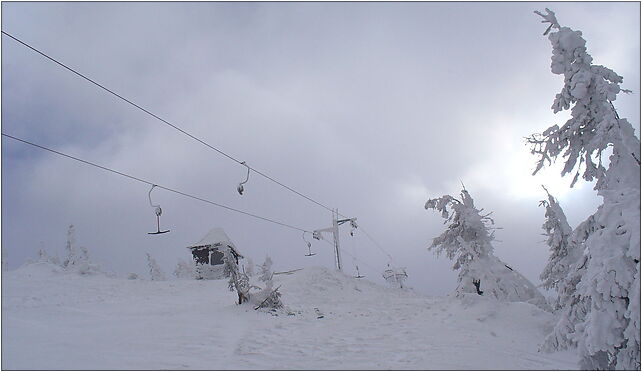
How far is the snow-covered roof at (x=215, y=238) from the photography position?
4200 centimetres

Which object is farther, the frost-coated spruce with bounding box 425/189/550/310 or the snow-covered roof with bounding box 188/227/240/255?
the snow-covered roof with bounding box 188/227/240/255

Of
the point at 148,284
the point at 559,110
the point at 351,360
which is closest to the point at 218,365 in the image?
the point at 351,360

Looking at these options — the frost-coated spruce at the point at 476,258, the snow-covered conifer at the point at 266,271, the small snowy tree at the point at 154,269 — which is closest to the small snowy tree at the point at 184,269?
the small snowy tree at the point at 154,269

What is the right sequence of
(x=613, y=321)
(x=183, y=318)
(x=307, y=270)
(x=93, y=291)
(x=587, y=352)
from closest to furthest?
(x=613, y=321), (x=587, y=352), (x=183, y=318), (x=93, y=291), (x=307, y=270)

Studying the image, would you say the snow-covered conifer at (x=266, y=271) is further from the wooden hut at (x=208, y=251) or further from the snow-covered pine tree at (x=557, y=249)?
the wooden hut at (x=208, y=251)

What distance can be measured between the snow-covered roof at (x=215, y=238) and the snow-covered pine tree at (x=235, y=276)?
71.2 ft

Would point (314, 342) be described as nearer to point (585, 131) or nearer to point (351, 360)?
point (351, 360)

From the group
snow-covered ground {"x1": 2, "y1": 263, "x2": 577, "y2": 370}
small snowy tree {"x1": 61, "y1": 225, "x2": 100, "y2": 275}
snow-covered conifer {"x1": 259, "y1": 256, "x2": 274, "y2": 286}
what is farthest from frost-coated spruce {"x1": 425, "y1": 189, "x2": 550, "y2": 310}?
small snowy tree {"x1": 61, "y1": 225, "x2": 100, "y2": 275}

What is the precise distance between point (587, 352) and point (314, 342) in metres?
7.74

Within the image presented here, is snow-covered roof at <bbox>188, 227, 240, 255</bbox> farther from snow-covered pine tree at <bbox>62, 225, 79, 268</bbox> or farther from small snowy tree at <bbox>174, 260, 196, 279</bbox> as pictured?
snow-covered pine tree at <bbox>62, 225, 79, 268</bbox>

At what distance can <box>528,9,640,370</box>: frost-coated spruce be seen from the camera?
7.94 meters

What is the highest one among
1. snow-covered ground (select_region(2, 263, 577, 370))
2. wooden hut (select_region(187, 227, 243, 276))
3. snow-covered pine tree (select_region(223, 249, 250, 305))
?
wooden hut (select_region(187, 227, 243, 276))

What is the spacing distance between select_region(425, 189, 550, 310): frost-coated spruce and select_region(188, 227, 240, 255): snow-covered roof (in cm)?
2538

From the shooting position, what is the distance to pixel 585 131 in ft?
35.4
